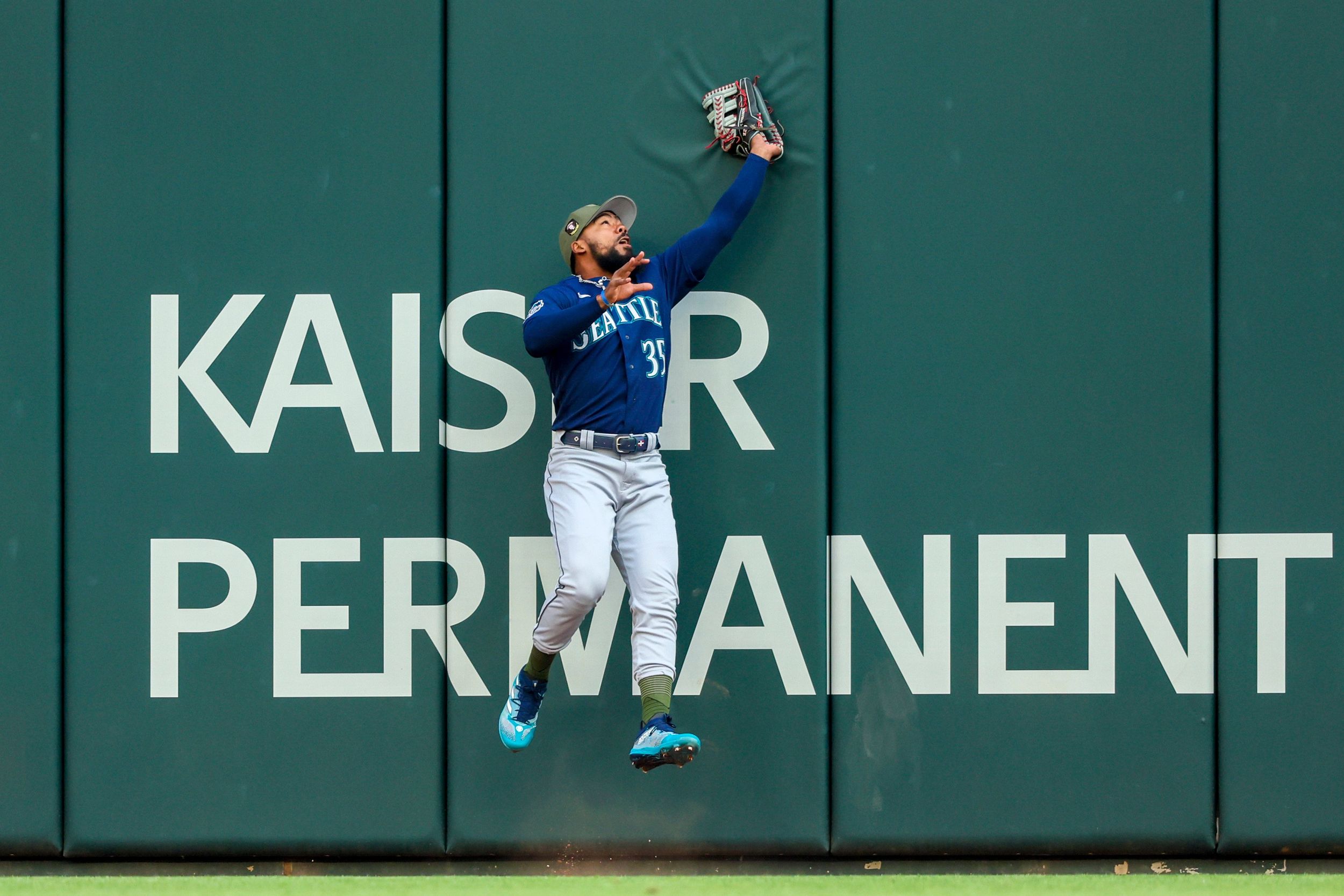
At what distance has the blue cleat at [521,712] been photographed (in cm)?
337

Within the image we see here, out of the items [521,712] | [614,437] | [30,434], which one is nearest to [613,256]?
[614,437]

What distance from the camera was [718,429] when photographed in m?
3.62

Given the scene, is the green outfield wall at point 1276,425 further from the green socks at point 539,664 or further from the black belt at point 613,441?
the green socks at point 539,664

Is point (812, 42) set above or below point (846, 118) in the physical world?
above

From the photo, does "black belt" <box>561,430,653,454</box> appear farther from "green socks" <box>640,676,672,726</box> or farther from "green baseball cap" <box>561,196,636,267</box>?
"green socks" <box>640,676,672,726</box>

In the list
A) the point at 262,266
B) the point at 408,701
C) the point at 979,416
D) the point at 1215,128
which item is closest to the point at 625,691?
the point at 408,701

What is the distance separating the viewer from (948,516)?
3.62m

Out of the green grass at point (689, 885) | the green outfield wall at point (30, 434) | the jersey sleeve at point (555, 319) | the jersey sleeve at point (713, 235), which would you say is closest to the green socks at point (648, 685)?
the green grass at point (689, 885)

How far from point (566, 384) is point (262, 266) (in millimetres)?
1075

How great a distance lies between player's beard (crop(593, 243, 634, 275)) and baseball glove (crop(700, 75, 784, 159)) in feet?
1.61

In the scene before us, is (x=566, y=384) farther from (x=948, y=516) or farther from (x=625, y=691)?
(x=948, y=516)

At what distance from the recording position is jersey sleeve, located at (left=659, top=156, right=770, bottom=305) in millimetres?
3457

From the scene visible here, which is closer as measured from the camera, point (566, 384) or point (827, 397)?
point (566, 384)

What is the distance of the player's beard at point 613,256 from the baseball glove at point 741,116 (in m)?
0.49
